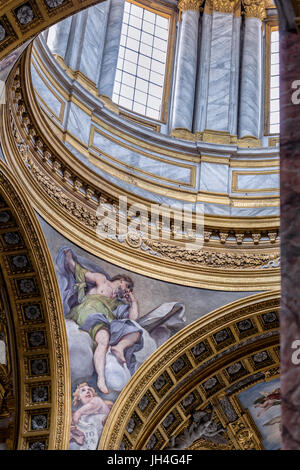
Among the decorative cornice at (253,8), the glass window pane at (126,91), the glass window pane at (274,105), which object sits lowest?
the glass window pane at (126,91)

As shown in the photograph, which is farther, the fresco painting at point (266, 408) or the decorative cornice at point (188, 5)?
the decorative cornice at point (188, 5)

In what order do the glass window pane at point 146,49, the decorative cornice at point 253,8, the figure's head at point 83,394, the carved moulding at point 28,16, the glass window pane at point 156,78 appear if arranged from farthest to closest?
the decorative cornice at point 253,8 → the glass window pane at point 146,49 → the glass window pane at point 156,78 → the figure's head at point 83,394 → the carved moulding at point 28,16

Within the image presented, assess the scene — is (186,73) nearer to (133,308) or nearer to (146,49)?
(146,49)

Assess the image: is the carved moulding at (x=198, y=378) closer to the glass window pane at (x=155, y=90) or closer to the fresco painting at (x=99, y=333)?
the fresco painting at (x=99, y=333)

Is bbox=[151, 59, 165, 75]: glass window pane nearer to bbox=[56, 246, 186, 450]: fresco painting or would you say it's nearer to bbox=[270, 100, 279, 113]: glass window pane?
bbox=[270, 100, 279, 113]: glass window pane

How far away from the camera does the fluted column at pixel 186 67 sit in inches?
804

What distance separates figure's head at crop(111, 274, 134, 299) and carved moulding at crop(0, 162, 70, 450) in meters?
1.38

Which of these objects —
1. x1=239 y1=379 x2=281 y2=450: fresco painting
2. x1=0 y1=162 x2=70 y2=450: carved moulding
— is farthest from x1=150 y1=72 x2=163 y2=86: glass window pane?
x1=239 y1=379 x2=281 y2=450: fresco painting

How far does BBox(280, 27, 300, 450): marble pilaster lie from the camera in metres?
5.74

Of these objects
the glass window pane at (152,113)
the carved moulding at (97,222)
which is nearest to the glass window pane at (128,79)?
the glass window pane at (152,113)

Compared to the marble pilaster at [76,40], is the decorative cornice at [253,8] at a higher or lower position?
higher

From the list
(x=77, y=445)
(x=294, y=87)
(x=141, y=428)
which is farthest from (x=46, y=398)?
(x=294, y=87)

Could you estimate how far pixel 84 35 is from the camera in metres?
19.3

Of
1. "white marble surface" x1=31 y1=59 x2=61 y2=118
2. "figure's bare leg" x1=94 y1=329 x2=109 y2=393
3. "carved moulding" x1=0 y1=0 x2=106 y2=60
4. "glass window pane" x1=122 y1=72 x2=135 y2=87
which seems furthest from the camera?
"glass window pane" x1=122 y1=72 x2=135 y2=87
